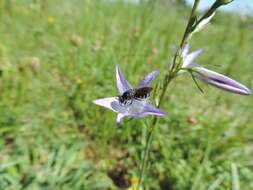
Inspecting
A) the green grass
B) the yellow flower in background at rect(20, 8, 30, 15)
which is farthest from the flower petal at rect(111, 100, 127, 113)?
the yellow flower in background at rect(20, 8, 30, 15)

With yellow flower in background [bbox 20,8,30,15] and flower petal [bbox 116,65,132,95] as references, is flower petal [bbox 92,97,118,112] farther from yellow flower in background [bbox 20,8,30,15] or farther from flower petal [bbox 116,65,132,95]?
yellow flower in background [bbox 20,8,30,15]

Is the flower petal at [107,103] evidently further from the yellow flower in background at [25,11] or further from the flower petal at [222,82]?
the yellow flower in background at [25,11]

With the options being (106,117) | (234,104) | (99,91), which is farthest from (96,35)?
(234,104)

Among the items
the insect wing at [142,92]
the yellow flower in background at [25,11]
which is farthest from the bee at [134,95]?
the yellow flower in background at [25,11]

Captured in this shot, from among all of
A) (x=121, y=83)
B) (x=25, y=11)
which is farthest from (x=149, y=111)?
(x=25, y=11)

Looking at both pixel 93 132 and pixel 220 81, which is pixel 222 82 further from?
pixel 93 132

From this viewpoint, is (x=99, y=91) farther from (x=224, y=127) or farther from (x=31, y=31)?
(x=31, y=31)
